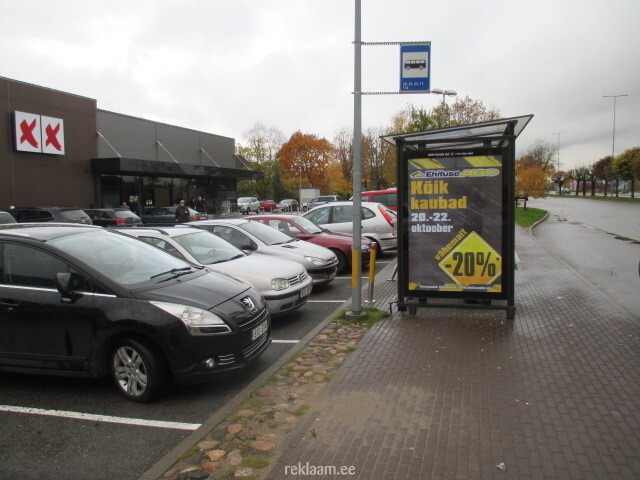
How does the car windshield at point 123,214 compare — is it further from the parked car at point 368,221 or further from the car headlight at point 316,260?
the car headlight at point 316,260

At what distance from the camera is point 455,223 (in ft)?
24.2

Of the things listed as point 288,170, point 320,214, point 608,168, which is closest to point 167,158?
point 320,214

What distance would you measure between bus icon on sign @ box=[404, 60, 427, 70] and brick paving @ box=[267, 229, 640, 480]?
3770mm

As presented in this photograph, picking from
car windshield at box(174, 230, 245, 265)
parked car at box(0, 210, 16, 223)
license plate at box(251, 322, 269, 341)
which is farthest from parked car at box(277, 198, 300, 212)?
license plate at box(251, 322, 269, 341)

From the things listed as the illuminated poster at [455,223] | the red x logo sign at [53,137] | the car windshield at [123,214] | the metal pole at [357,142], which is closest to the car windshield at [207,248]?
the metal pole at [357,142]

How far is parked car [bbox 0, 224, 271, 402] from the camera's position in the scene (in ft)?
15.5

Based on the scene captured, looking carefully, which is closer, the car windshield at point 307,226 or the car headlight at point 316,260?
the car headlight at point 316,260

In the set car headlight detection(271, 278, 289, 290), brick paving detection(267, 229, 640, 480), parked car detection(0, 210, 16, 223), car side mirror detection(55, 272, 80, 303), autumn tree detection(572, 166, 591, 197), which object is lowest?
brick paving detection(267, 229, 640, 480)

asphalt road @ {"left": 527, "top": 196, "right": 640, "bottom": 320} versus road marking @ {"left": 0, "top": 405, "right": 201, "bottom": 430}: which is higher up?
asphalt road @ {"left": 527, "top": 196, "right": 640, "bottom": 320}

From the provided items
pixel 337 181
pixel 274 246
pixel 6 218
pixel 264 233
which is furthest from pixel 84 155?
pixel 337 181

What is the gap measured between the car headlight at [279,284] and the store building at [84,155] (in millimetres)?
23314

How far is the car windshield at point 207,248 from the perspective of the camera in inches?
319

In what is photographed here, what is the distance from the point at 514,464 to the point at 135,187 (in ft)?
112

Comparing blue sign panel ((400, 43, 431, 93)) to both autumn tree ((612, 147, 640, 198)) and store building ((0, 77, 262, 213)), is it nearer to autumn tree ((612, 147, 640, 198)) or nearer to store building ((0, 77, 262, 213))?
store building ((0, 77, 262, 213))
